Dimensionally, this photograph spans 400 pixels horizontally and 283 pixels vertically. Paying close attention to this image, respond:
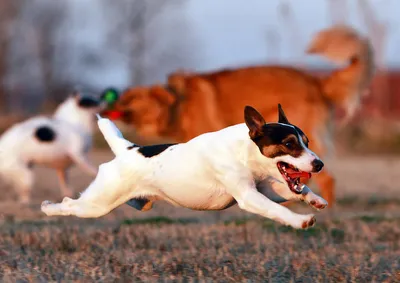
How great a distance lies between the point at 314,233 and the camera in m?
6.43

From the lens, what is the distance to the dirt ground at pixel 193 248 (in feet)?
14.5

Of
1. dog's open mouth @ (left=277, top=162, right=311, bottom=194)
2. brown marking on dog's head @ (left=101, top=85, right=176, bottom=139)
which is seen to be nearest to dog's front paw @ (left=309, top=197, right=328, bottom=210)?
dog's open mouth @ (left=277, top=162, right=311, bottom=194)

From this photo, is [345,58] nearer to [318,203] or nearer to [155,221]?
[155,221]

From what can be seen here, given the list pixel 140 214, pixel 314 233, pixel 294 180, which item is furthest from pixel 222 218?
pixel 294 180

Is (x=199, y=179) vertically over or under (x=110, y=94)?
under

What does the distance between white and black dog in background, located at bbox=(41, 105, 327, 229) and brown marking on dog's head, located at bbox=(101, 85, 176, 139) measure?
5.28 meters

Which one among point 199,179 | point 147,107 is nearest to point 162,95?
point 147,107

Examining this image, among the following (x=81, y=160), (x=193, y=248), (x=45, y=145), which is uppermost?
(x=45, y=145)

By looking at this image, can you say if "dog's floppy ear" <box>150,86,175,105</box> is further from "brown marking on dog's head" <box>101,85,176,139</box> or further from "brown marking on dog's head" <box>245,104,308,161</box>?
"brown marking on dog's head" <box>245,104,308,161</box>

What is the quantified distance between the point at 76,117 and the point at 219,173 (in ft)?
17.7

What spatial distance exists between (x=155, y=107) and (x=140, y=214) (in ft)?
9.12

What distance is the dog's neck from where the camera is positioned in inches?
384

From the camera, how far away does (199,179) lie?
480cm

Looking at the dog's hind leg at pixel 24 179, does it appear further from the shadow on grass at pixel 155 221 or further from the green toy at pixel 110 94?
the shadow on grass at pixel 155 221
